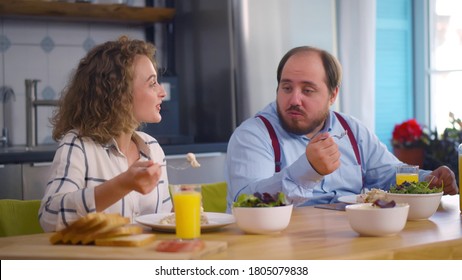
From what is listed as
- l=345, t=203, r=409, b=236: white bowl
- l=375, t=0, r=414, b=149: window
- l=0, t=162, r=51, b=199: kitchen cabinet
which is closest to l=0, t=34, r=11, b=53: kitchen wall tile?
l=0, t=162, r=51, b=199: kitchen cabinet

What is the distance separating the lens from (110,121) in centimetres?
221

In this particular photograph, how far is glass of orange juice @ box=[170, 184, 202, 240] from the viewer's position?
1.70 metres

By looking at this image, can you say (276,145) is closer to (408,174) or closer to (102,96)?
(408,174)

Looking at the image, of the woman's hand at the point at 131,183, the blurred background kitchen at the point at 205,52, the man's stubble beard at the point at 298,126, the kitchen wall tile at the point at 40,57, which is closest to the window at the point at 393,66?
the blurred background kitchen at the point at 205,52

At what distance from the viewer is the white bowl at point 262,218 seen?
179 cm

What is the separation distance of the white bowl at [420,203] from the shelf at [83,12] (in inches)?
99.8

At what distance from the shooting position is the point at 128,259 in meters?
1.52

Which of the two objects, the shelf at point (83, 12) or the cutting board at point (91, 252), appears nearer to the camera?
the cutting board at point (91, 252)

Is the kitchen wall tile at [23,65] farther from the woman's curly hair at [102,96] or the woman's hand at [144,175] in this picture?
the woman's hand at [144,175]

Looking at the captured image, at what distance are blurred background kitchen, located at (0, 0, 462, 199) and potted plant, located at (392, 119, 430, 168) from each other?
202 mm

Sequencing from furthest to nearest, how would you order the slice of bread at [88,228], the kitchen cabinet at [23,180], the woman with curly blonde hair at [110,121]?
the kitchen cabinet at [23,180] → the woman with curly blonde hair at [110,121] → the slice of bread at [88,228]

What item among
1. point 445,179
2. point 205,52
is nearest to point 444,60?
point 205,52

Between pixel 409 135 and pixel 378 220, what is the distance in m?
2.89

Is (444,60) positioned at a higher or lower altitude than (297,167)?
higher
